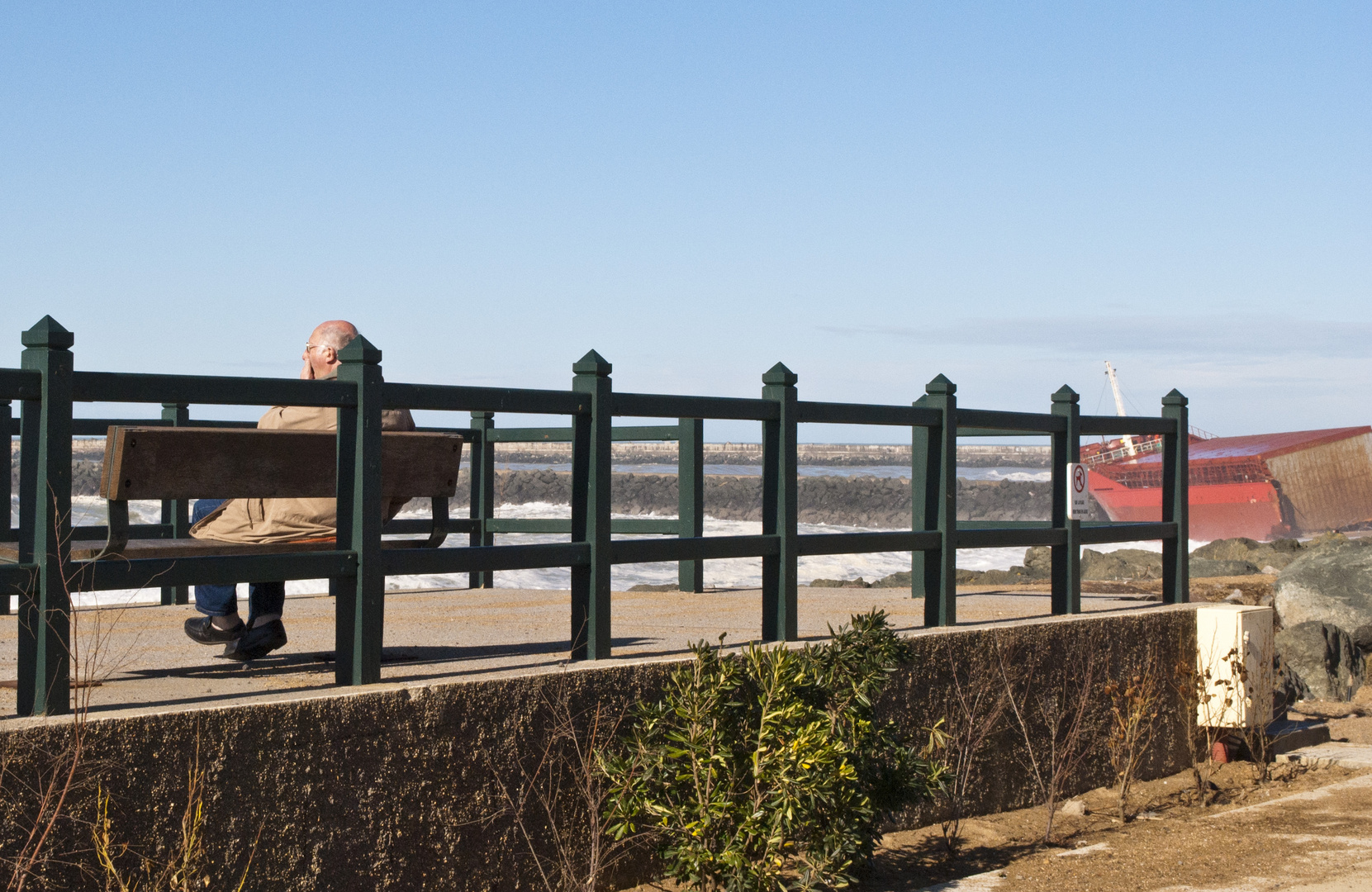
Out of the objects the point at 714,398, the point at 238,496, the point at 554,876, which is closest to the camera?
the point at 238,496

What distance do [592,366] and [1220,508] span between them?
4443cm

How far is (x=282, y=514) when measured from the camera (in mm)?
5633

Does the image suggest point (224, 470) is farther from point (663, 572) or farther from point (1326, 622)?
point (663, 572)

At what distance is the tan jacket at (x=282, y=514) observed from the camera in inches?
220

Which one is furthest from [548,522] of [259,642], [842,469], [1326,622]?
[842,469]

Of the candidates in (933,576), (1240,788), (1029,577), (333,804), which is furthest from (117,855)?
(1029,577)

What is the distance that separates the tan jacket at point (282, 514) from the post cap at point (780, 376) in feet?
5.06

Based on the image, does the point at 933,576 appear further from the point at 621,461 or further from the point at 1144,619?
the point at 621,461

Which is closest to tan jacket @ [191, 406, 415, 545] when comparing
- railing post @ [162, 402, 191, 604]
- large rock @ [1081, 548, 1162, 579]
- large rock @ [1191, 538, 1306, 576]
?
railing post @ [162, 402, 191, 604]

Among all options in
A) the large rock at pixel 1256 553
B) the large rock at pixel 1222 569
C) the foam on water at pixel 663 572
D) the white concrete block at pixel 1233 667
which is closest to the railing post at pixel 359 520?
the white concrete block at pixel 1233 667

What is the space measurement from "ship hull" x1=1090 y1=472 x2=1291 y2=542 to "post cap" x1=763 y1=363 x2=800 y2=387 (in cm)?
3926

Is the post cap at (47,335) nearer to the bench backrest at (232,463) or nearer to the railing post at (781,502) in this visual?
the bench backrest at (232,463)

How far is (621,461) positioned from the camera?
118750mm

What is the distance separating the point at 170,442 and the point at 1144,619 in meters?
5.64
